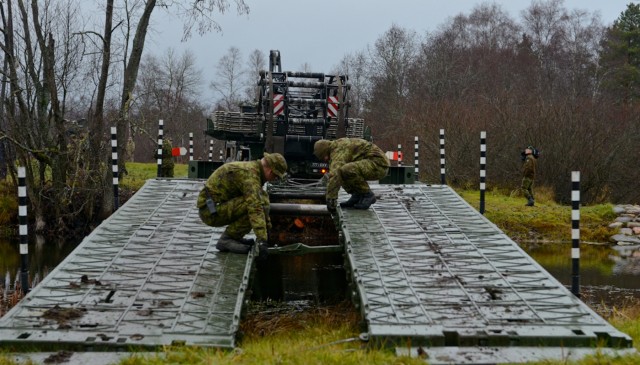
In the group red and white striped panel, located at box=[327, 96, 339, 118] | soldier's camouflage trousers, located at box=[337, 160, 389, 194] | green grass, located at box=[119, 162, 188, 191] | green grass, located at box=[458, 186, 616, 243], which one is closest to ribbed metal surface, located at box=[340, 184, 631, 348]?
soldier's camouflage trousers, located at box=[337, 160, 389, 194]

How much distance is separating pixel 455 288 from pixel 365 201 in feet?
10.7

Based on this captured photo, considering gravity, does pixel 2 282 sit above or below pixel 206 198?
below

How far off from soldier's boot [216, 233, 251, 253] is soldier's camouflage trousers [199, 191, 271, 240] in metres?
0.05

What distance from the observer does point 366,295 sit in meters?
6.79

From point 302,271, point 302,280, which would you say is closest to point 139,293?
point 302,280

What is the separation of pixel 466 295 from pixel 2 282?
9217 mm

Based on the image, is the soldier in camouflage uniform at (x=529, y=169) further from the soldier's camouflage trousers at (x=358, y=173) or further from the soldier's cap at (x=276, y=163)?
the soldier's cap at (x=276, y=163)

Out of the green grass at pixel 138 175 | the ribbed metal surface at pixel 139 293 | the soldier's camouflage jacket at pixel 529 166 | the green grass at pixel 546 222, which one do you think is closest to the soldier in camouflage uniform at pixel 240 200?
the ribbed metal surface at pixel 139 293

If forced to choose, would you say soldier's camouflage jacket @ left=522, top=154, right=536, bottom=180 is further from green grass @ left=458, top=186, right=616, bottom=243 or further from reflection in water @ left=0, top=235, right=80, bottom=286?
reflection in water @ left=0, top=235, right=80, bottom=286

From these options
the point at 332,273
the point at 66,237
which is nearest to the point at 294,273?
the point at 332,273

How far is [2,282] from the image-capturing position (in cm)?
1300

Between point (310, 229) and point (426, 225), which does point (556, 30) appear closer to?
point (310, 229)

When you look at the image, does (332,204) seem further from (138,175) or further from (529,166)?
(138,175)

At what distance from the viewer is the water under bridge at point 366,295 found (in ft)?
19.2
